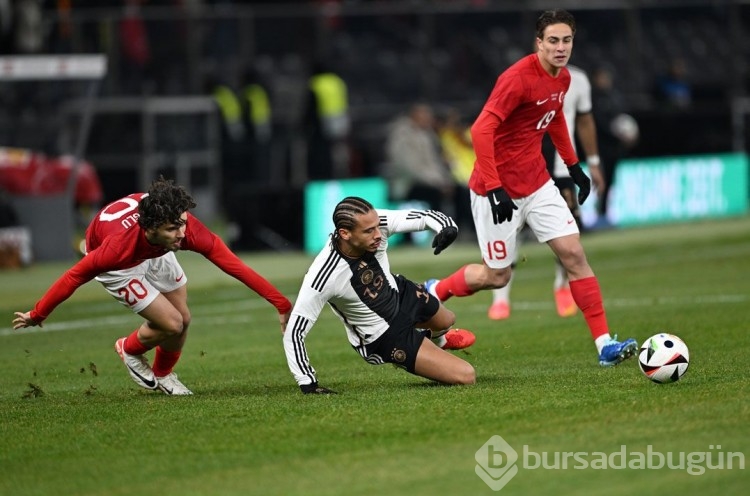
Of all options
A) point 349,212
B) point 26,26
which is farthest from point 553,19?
point 26,26

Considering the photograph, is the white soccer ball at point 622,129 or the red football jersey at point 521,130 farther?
the white soccer ball at point 622,129

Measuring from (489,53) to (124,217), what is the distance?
16336mm

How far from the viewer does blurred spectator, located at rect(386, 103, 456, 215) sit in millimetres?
21766

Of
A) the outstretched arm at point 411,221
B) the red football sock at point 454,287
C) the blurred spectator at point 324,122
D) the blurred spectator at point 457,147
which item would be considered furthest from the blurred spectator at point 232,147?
the outstretched arm at point 411,221

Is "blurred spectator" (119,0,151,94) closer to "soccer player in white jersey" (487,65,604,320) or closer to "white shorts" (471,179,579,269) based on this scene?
"soccer player in white jersey" (487,65,604,320)

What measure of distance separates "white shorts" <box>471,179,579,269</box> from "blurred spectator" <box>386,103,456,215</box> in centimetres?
1101

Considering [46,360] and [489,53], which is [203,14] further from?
[46,360]

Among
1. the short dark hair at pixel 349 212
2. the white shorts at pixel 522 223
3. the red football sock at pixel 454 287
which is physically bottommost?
the red football sock at pixel 454 287

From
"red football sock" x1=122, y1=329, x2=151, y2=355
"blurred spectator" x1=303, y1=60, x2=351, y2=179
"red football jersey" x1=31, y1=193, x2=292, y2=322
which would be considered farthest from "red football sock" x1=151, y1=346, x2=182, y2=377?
"blurred spectator" x1=303, y1=60, x2=351, y2=179

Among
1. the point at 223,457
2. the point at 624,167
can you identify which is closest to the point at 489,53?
the point at 624,167

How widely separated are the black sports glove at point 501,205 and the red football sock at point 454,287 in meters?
1.14

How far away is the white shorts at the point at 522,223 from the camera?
10.3 m

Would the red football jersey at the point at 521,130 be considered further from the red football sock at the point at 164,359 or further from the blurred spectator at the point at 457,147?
the blurred spectator at the point at 457,147

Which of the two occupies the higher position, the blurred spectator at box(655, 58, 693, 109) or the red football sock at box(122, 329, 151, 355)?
the blurred spectator at box(655, 58, 693, 109)
